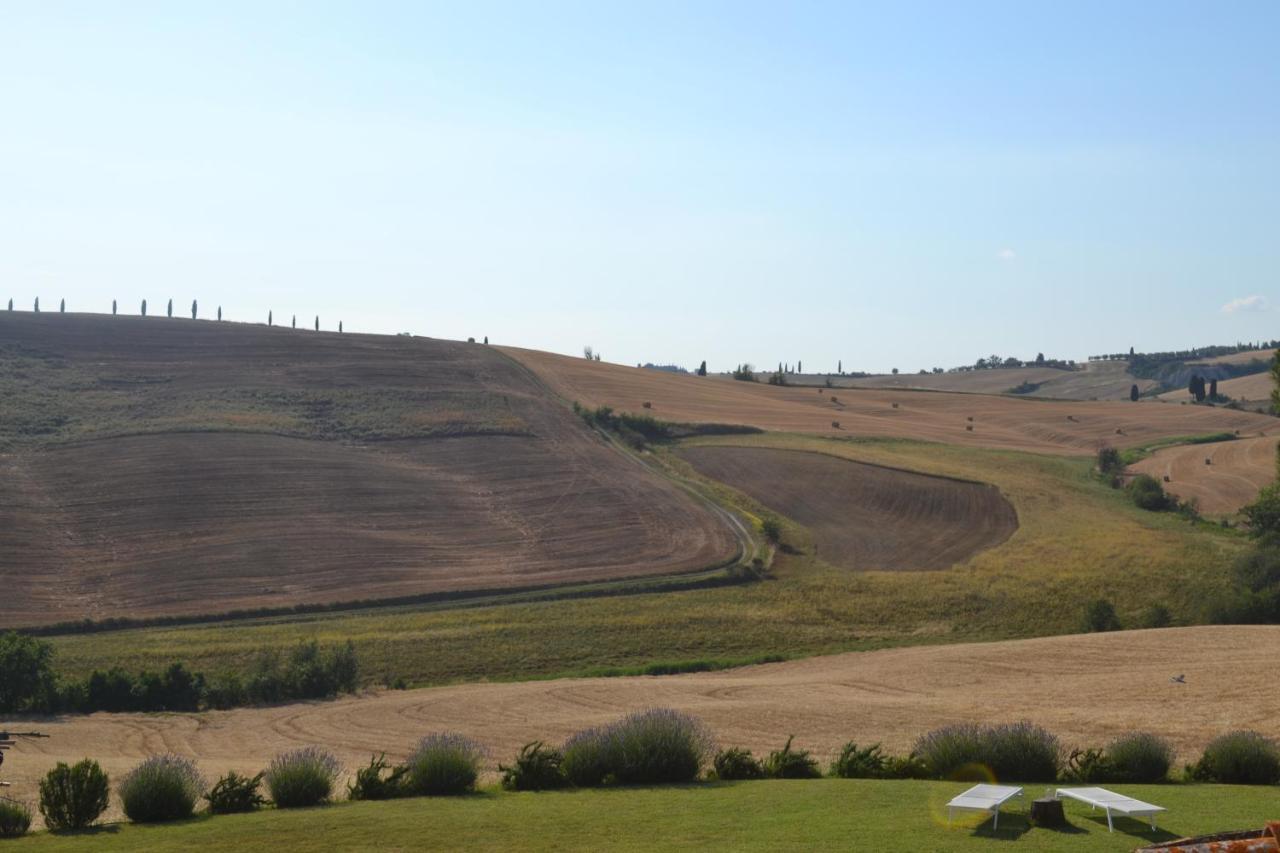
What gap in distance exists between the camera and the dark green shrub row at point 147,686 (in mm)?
36750

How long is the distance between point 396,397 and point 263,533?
2624 centimetres

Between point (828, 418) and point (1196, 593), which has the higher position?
point (828, 418)

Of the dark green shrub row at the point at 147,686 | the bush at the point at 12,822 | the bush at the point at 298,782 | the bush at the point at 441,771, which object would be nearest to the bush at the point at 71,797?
the bush at the point at 12,822

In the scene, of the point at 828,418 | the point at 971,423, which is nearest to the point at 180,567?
the point at 828,418

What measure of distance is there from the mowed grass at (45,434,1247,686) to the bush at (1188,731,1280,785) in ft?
82.0

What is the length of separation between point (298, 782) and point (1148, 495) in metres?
60.3

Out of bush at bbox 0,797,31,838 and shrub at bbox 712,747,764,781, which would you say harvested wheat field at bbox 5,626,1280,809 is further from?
bush at bbox 0,797,31,838

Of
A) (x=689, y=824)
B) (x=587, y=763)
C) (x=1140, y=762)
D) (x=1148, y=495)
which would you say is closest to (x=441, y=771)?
(x=587, y=763)

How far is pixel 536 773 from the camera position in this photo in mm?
18016

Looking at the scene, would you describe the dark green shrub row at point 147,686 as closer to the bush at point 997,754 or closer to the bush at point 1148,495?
the bush at point 997,754

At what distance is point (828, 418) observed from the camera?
90.5 m

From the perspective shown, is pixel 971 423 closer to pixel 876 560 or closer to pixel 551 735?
pixel 876 560

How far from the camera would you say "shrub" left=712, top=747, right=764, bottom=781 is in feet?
60.9

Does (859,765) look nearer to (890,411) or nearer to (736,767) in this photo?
(736,767)
